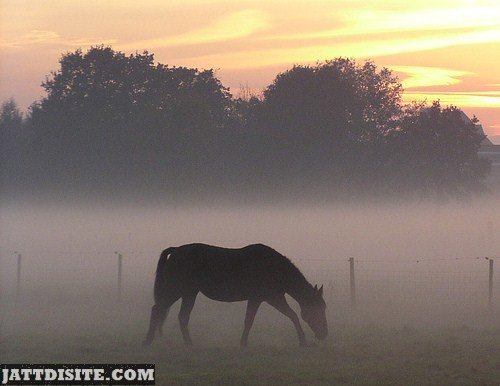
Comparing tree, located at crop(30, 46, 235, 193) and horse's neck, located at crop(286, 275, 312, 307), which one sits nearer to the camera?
horse's neck, located at crop(286, 275, 312, 307)

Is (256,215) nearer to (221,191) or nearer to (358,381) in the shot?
(221,191)

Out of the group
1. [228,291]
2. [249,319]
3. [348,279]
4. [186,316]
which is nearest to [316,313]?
[249,319]

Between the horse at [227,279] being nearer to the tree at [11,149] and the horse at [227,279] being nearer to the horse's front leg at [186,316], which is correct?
the horse's front leg at [186,316]

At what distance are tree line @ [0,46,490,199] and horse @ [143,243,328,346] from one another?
160 feet

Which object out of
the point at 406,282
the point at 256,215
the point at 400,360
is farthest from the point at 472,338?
the point at 256,215

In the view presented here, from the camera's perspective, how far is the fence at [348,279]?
88.4 feet

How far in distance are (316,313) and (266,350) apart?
191cm

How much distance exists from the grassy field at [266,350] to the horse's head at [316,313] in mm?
468

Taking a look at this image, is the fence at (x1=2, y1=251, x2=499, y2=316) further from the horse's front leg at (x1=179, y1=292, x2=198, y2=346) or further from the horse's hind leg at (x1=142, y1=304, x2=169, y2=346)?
the horse's hind leg at (x1=142, y1=304, x2=169, y2=346)

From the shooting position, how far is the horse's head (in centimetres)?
1888

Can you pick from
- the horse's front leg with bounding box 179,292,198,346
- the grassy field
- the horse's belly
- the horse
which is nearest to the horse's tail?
the horse

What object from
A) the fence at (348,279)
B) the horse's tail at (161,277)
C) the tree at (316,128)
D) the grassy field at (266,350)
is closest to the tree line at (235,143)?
the tree at (316,128)

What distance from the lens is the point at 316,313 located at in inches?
747

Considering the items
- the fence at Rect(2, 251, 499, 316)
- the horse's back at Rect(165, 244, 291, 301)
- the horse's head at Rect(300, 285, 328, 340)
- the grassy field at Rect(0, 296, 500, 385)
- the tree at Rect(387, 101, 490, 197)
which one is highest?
the tree at Rect(387, 101, 490, 197)
